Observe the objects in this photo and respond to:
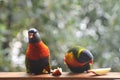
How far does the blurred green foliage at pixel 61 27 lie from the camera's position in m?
1.41

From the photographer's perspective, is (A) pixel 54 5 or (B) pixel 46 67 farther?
(A) pixel 54 5

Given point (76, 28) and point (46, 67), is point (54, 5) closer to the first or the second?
point (76, 28)

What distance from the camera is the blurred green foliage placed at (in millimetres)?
1414

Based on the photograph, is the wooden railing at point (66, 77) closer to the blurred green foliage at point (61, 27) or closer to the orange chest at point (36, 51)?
the orange chest at point (36, 51)


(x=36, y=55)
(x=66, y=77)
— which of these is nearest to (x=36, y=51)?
(x=36, y=55)

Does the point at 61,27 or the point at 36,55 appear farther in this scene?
the point at 61,27

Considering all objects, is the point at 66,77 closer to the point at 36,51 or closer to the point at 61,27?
the point at 36,51

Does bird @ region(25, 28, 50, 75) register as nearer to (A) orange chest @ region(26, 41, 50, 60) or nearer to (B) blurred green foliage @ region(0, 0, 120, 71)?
(A) orange chest @ region(26, 41, 50, 60)

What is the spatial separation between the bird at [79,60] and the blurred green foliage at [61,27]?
0.38 meters

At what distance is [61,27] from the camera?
1.57 meters

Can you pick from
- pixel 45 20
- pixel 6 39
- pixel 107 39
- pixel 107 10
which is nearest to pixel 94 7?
pixel 107 10

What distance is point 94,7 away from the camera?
1.46 meters

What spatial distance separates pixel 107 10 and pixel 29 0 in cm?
46

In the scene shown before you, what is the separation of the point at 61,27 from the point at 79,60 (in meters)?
0.60
